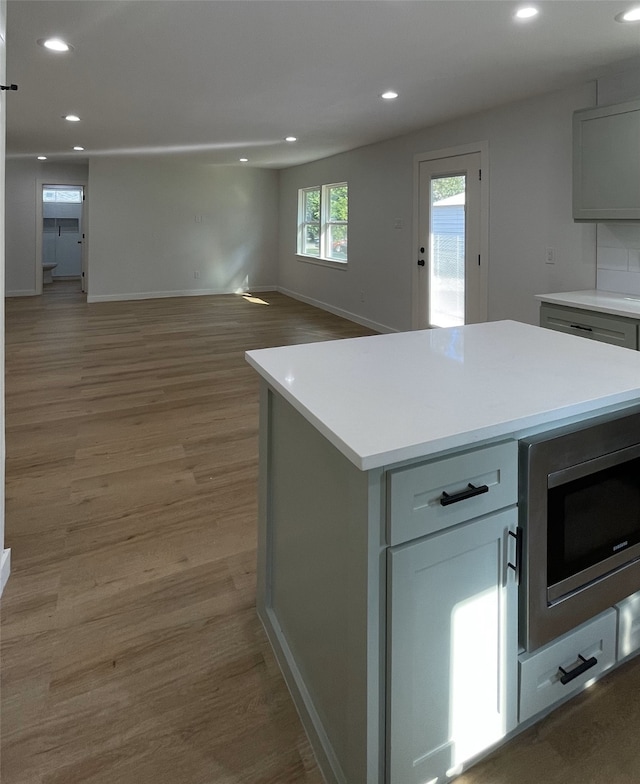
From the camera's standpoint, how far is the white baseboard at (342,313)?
6.88 metres

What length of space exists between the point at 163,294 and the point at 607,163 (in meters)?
8.08

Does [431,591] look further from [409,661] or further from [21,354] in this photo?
[21,354]

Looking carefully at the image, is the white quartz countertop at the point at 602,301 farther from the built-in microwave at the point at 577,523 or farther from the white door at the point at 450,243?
the built-in microwave at the point at 577,523

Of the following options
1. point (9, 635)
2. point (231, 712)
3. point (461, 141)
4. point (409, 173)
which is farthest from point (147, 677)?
point (409, 173)

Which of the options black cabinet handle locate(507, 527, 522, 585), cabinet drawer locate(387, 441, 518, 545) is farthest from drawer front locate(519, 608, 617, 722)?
cabinet drawer locate(387, 441, 518, 545)

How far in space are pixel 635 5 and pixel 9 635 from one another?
3845 millimetres

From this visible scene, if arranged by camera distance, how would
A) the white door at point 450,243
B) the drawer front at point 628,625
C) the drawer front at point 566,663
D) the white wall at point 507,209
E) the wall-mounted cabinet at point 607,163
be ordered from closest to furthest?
the drawer front at point 566,663, the drawer front at point 628,625, the wall-mounted cabinet at point 607,163, the white wall at point 507,209, the white door at point 450,243

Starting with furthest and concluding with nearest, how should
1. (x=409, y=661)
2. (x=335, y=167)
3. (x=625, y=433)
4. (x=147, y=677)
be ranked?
1. (x=335, y=167)
2. (x=147, y=677)
3. (x=625, y=433)
4. (x=409, y=661)

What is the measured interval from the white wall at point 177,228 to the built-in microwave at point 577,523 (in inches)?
349

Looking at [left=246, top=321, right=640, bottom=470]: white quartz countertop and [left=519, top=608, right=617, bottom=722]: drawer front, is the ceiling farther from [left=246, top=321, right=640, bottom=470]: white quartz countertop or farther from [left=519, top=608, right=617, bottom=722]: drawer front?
[left=519, top=608, right=617, bottom=722]: drawer front

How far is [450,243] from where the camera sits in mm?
5449

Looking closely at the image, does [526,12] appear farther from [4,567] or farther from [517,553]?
[4,567]

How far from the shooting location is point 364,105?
4.68m

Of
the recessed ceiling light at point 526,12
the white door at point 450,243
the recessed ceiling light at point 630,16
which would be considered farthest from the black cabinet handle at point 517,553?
the white door at point 450,243
